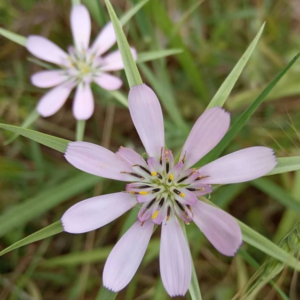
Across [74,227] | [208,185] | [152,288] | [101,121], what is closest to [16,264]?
[152,288]

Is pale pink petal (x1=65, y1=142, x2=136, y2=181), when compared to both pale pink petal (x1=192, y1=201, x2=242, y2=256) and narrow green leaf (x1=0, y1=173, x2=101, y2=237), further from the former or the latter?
narrow green leaf (x1=0, y1=173, x2=101, y2=237)

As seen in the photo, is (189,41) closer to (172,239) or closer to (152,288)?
(152,288)

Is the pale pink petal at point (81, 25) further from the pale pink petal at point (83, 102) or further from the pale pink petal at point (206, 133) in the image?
the pale pink petal at point (206, 133)

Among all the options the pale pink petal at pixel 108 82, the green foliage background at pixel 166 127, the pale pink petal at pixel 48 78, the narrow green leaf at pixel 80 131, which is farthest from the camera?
the green foliage background at pixel 166 127

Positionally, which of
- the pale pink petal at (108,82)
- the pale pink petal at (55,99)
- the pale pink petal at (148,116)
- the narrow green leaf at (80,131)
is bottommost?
the pale pink petal at (148,116)

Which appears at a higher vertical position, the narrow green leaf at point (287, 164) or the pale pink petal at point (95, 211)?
the pale pink petal at point (95, 211)

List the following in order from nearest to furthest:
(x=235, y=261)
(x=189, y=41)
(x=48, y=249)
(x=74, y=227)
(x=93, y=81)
→ (x=74, y=227)
(x=93, y=81)
(x=235, y=261)
(x=48, y=249)
(x=189, y=41)

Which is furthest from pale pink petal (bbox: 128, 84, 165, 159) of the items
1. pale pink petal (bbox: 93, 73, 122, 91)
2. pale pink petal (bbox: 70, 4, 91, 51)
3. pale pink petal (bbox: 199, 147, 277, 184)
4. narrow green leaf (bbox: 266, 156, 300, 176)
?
pale pink petal (bbox: 70, 4, 91, 51)

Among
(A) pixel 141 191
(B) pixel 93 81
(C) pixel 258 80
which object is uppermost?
(C) pixel 258 80

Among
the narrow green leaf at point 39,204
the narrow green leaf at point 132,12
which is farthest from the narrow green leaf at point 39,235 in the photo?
the narrow green leaf at point 132,12
